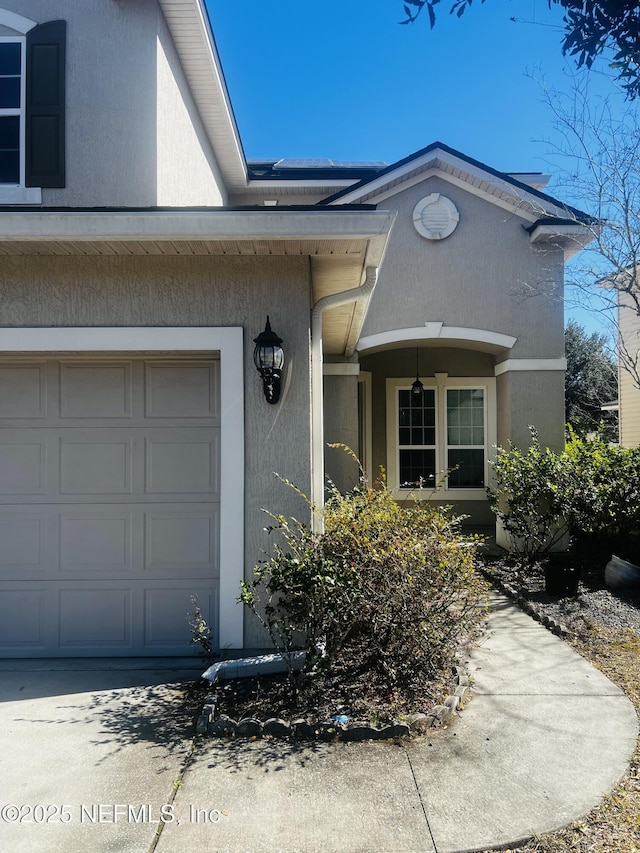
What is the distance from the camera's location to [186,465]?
527 centimetres

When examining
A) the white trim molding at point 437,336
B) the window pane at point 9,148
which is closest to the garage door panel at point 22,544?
the window pane at point 9,148

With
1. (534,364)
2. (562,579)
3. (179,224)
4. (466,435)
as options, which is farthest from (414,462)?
(179,224)

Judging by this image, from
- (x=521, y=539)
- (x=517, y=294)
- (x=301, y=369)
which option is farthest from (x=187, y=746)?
(x=517, y=294)

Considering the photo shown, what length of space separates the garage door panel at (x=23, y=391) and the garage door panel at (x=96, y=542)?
3.07 feet

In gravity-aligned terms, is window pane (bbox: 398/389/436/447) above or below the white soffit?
below

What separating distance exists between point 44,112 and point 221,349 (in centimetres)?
296

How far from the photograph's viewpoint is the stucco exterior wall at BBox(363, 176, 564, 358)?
9891mm

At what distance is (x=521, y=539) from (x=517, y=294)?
3.87m

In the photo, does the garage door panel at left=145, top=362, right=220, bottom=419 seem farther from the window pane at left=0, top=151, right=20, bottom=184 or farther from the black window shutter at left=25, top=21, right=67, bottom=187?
the window pane at left=0, top=151, right=20, bottom=184

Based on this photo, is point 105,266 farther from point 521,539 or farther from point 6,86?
point 521,539

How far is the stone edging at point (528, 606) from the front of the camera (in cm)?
612

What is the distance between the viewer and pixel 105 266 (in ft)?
16.4

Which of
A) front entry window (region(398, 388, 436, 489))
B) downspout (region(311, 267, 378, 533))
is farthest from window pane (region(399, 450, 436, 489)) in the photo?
downspout (region(311, 267, 378, 533))

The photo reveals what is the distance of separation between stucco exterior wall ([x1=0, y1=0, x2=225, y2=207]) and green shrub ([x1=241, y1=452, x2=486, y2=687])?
11.7 ft
